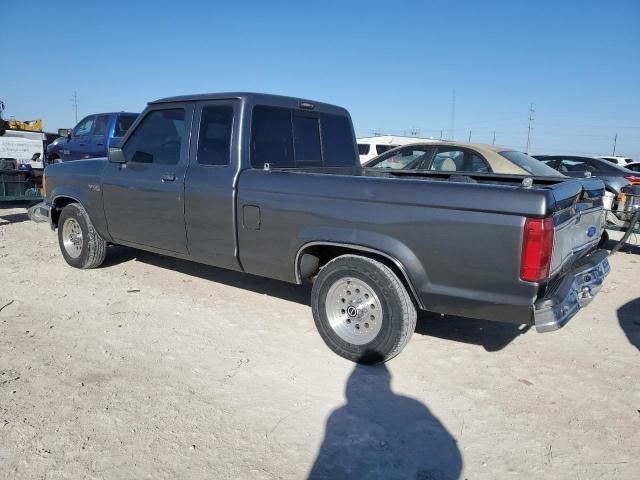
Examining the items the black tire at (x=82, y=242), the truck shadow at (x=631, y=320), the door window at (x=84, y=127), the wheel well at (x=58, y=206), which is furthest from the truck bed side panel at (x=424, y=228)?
the door window at (x=84, y=127)

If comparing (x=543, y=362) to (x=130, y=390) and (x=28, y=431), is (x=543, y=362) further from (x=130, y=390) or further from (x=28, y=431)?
(x=28, y=431)

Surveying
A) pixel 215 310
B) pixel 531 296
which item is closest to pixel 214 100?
pixel 215 310

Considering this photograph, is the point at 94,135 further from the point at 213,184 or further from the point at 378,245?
the point at 378,245

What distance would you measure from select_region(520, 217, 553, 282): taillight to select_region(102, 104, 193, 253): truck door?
2991 millimetres

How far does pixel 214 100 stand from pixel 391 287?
2347 millimetres

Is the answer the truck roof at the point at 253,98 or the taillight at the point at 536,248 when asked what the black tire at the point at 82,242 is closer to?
the truck roof at the point at 253,98

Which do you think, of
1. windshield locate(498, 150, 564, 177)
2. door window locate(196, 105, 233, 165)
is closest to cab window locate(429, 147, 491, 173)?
windshield locate(498, 150, 564, 177)

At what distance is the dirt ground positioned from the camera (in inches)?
105

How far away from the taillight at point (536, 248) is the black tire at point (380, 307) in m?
0.88

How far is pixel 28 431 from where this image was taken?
282 centimetres

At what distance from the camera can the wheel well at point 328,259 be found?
3.58 m

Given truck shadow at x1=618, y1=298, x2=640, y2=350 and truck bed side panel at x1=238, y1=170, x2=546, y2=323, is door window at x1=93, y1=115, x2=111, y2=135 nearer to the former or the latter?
truck bed side panel at x1=238, y1=170, x2=546, y2=323

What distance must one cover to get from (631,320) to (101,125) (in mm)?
11514

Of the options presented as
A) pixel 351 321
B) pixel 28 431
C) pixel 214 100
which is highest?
pixel 214 100
